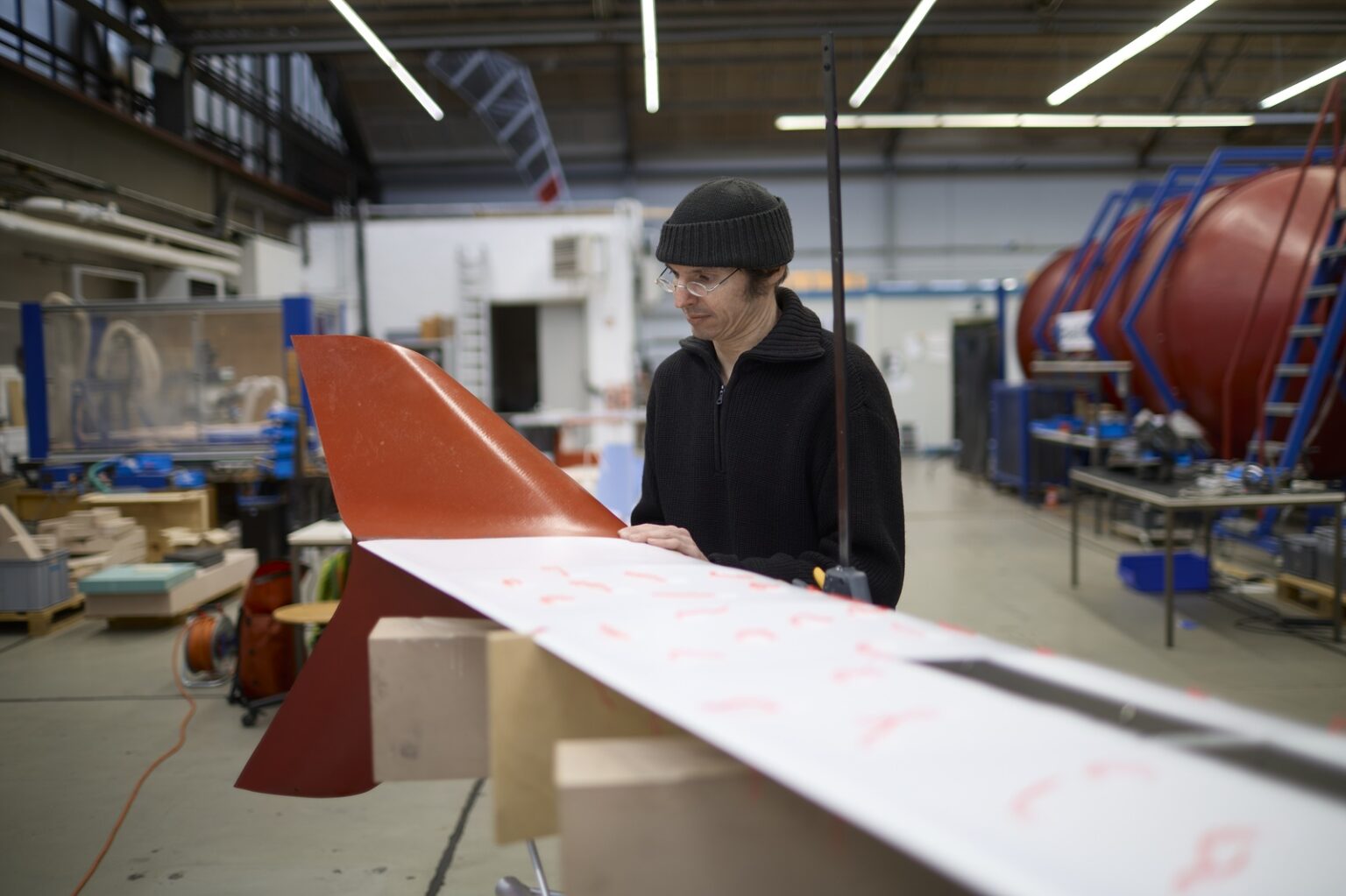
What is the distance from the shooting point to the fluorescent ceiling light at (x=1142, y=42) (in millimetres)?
5980

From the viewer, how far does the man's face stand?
147 cm

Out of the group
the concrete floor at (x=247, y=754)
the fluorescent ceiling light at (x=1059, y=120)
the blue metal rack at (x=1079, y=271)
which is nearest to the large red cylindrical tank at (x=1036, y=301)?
the blue metal rack at (x=1079, y=271)

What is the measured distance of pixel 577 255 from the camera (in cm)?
1113

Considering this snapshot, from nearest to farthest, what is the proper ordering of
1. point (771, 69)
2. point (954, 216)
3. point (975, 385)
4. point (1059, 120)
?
1. point (1059, 120)
2. point (975, 385)
3. point (771, 69)
4. point (954, 216)

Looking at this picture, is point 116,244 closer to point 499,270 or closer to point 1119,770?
point 499,270

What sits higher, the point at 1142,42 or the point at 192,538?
the point at 1142,42

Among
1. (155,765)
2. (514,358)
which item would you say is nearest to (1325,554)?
(155,765)

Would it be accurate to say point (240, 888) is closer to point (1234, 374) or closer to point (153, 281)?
point (1234, 374)

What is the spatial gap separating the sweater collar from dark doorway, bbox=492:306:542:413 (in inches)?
431

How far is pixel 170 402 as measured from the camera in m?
6.40

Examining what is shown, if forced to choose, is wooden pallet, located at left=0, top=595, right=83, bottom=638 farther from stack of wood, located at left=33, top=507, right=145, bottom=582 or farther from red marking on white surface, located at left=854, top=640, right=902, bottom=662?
red marking on white surface, located at left=854, top=640, right=902, bottom=662

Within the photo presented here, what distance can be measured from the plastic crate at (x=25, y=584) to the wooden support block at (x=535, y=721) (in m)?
5.03

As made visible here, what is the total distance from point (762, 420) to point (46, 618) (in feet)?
15.9

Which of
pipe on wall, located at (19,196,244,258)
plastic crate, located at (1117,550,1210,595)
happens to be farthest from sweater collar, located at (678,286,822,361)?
pipe on wall, located at (19,196,244,258)
